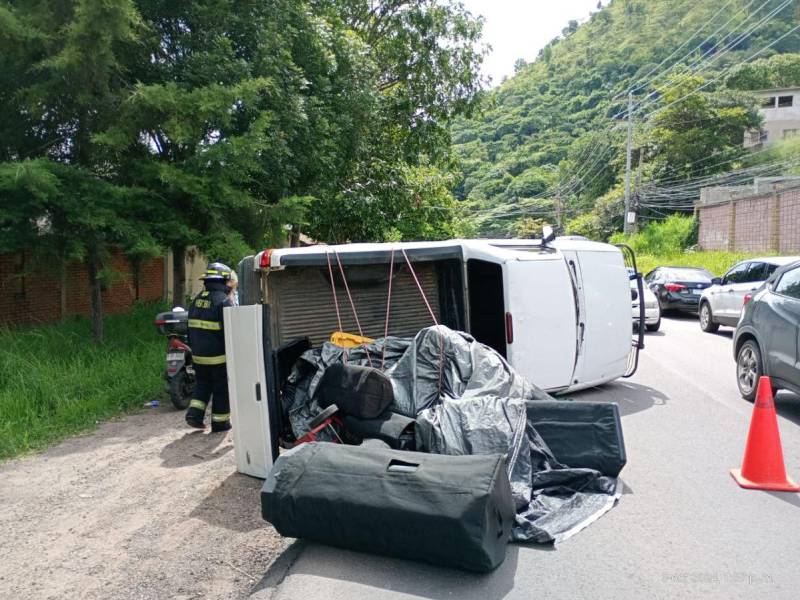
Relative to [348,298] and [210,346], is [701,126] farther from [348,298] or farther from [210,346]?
[210,346]

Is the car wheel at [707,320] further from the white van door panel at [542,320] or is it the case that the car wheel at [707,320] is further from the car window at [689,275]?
the white van door panel at [542,320]

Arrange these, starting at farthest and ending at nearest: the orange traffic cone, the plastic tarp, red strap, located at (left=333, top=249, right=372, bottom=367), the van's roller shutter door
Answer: the van's roller shutter door
red strap, located at (left=333, top=249, right=372, bottom=367)
the orange traffic cone
the plastic tarp

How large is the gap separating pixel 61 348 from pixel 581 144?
216ft

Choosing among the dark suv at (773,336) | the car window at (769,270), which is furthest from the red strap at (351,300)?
the car window at (769,270)

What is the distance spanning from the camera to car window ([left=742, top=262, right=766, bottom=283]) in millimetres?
13297

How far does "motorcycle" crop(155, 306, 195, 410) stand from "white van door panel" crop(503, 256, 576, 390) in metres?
3.79

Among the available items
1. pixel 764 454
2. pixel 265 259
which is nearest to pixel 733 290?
pixel 764 454

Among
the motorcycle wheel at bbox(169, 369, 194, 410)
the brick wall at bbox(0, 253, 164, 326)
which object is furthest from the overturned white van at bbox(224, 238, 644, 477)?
the brick wall at bbox(0, 253, 164, 326)

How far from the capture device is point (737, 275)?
542 inches

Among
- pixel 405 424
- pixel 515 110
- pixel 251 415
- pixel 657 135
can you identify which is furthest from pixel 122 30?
pixel 515 110

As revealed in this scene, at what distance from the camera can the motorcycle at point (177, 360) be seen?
757 centimetres

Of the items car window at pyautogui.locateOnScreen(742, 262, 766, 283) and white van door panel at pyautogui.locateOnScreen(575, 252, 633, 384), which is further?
car window at pyautogui.locateOnScreen(742, 262, 766, 283)

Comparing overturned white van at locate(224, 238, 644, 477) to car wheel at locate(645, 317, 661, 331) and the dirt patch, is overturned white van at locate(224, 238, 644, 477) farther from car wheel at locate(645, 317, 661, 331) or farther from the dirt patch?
car wheel at locate(645, 317, 661, 331)

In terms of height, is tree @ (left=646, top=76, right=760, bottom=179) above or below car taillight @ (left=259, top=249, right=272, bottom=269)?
above
